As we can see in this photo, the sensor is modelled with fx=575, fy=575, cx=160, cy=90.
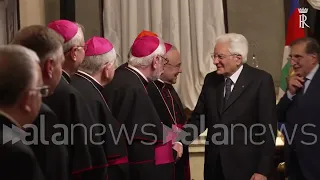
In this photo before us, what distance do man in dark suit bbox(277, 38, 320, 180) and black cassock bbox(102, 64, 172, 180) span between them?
2.74ft

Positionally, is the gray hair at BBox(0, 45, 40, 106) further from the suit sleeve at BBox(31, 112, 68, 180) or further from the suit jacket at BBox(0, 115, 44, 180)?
the suit sleeve at BBox(31, 112, 68, 180)

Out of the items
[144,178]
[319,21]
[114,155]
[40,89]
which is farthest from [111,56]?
[319,21]

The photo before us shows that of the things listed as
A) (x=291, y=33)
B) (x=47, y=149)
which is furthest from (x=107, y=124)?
(x=291, y=33)

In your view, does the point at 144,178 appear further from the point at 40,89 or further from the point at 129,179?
the point at 40,89

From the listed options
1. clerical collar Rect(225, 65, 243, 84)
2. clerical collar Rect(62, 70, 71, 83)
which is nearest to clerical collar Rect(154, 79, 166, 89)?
clerical collar Rect(225, 65, 243, 84)

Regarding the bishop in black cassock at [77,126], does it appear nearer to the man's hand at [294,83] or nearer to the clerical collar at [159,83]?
the clerical collar at [159,83]

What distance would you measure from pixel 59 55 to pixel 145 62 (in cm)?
124

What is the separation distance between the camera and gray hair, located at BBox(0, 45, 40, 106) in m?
1.67

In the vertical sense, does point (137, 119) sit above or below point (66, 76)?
below

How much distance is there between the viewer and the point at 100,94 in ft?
9.50

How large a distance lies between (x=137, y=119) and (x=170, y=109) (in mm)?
658

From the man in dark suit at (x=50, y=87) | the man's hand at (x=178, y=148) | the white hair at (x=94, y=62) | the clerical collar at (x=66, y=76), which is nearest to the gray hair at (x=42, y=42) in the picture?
the man in dark suit at (x=50, y=87)

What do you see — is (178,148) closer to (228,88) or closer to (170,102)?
(170,102)

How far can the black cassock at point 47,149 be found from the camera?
237 cm
